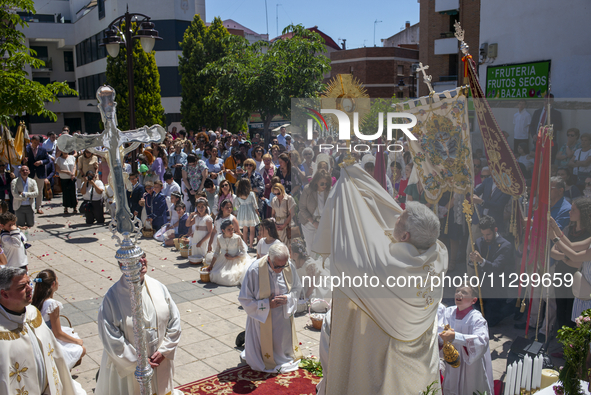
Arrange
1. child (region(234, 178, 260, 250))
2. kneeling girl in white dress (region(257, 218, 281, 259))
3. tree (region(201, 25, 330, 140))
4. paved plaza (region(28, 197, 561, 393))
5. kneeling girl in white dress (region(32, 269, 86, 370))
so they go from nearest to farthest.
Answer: kneeling girl in white dress (region(32, 269, 86, 370)) → paved plaza (region(28, 197, 561, 393)) → kneeling girl in white dress (region(257, 218, 281, 259)) → child (region(234, 178, 260, 250)) → tree (region(201, 25, 330, 140))

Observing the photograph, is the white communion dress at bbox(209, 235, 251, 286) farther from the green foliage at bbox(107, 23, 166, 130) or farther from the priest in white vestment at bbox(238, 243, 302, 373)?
the green foliage at bbox(107, 23, 166, 130)

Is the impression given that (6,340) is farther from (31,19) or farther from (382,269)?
(31,19)

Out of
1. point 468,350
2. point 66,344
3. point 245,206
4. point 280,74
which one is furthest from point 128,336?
point 280,74

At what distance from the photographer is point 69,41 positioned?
36.2 metres

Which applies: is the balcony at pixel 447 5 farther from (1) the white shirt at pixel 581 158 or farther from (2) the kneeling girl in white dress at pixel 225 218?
(2) the kneeling girl in white dress at pixel 225 218

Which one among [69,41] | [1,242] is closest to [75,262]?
[1,242]

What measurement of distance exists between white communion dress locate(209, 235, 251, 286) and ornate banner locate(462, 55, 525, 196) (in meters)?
4.46

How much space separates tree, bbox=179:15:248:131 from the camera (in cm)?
2719

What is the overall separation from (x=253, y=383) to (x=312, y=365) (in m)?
0.75

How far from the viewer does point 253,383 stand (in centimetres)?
552

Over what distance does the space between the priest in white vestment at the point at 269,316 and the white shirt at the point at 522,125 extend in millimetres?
8231

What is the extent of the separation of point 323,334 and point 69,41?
1484 inches

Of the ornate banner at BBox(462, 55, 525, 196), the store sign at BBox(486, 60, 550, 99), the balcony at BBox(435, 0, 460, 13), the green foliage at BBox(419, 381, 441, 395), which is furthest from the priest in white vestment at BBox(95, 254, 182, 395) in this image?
the balcony at BBox(435, 0, 460, 13)

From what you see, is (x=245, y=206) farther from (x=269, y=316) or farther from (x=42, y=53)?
(x=42, y=53)
